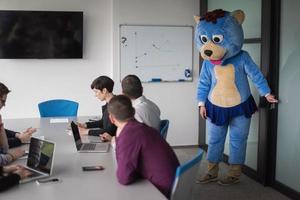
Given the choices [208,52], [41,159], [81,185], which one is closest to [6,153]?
[41,159]

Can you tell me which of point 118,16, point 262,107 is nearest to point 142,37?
point 118,16

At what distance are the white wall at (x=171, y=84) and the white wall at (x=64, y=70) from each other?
223 millimetres

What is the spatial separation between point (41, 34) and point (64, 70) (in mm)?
595

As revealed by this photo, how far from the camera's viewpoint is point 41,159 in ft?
7.63

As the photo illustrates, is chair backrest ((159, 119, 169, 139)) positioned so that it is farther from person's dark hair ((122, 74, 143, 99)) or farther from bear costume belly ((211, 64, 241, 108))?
bear costume belly ((211, 64, 241, 108))

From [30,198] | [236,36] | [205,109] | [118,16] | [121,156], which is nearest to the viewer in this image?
[30,198]

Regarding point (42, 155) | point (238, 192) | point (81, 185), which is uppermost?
point (42, 155)

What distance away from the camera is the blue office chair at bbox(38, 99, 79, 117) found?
193 inches

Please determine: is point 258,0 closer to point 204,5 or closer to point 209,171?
point 204,5

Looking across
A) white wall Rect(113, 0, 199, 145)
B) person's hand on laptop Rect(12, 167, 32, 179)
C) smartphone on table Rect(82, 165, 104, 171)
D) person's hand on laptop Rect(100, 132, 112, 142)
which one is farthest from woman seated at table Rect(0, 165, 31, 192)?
white wall Rect(113, 0, 199, 145)

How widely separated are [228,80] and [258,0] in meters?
1.04

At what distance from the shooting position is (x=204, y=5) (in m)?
6.01

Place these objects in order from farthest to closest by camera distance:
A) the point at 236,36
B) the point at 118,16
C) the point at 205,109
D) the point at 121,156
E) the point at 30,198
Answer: the point at 118,16 → the point at 205,109 → the point at 236,36 → the point at 121,156 → the point at 30,198

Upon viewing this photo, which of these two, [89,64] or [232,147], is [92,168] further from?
[89,64]
